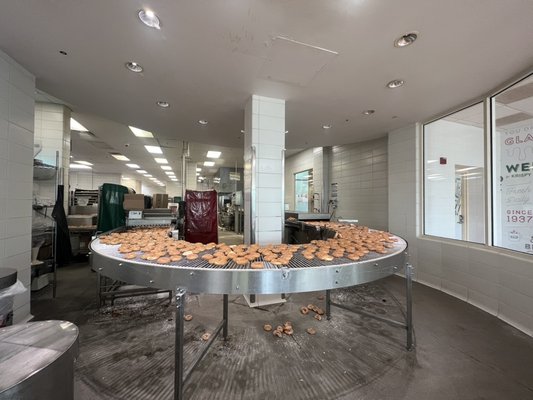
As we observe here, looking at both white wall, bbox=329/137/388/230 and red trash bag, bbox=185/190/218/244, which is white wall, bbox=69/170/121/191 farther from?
white wall, bbox=329/137/388/230

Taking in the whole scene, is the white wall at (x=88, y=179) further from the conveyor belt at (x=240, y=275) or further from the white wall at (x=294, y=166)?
the conveyor belt at (x=240, y=275)

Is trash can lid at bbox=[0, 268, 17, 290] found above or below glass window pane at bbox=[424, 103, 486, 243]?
below

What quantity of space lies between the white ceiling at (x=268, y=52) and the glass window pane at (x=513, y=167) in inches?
12.3

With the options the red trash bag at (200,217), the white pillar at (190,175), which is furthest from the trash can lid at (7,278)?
the white pillar at (190,175)

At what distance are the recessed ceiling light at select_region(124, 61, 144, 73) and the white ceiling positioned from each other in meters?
0.05

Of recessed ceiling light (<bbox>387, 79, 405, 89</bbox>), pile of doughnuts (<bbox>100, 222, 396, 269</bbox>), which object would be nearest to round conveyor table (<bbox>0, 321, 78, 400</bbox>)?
pile of doughnuts (<bbox>100, 222, 396, 269</bbox>)

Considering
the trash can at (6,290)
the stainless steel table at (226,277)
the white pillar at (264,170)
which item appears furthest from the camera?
the white pillar at (264,170)

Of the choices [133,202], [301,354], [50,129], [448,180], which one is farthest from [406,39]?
[50,129]

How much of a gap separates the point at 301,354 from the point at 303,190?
6.37 m

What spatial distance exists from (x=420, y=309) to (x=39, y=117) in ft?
22.3

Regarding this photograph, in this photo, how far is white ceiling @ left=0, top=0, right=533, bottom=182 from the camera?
1.50 metres

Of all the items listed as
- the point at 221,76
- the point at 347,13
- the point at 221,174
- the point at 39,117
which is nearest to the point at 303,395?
the point at 347,13

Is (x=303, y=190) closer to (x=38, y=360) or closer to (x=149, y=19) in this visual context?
(x=149, y=19)

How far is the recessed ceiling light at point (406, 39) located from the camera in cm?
170
